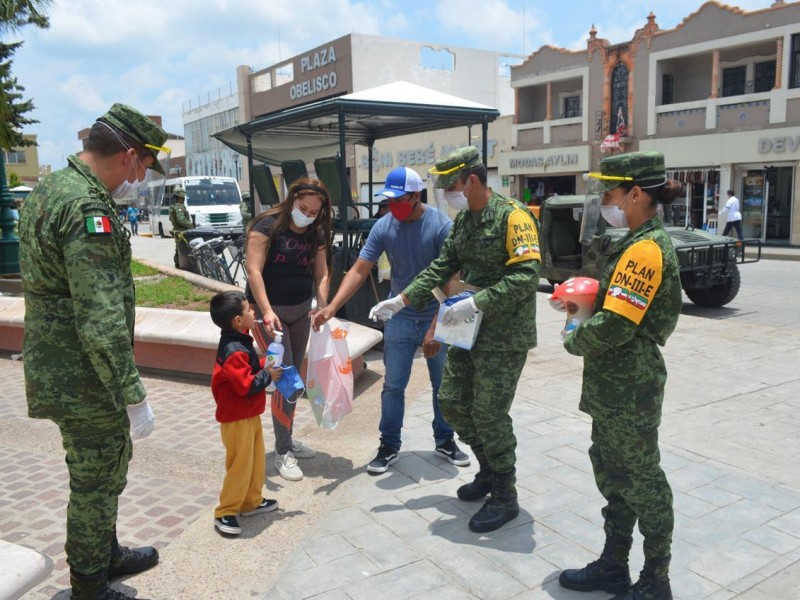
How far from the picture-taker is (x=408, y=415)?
208 inches

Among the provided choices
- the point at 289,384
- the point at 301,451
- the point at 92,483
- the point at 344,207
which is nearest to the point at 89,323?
the point at 92,483

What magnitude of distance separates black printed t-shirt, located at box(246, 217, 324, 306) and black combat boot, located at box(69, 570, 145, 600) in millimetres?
1835

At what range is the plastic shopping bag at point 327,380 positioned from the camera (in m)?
4.11

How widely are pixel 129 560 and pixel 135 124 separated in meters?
1.86

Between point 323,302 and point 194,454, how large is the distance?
1338mm

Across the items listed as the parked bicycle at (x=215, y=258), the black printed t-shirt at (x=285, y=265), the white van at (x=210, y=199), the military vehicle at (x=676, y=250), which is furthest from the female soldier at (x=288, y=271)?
the white van at (x=210, y=199)

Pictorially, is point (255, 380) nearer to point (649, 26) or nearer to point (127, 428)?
point (127, 428)

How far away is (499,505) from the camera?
344 cm

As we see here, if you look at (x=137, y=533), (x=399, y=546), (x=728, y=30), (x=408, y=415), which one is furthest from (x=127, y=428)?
(x=728, y=30)

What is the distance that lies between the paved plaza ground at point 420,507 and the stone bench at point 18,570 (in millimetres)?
512

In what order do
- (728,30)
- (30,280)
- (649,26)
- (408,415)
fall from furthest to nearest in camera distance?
(649,26) → (728,30) → (408,415) → (30,280)

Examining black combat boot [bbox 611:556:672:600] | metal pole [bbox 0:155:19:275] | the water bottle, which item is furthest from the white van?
black combat boot [bbox 611:556:672:600]

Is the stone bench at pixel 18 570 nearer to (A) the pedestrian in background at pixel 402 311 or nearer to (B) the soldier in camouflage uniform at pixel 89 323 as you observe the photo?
(B) the soldier in camouflage uniform at pixel 89 323

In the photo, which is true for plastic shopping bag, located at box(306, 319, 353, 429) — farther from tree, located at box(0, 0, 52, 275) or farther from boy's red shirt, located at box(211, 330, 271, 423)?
tree, located at box(0, 0, 52, 275)
